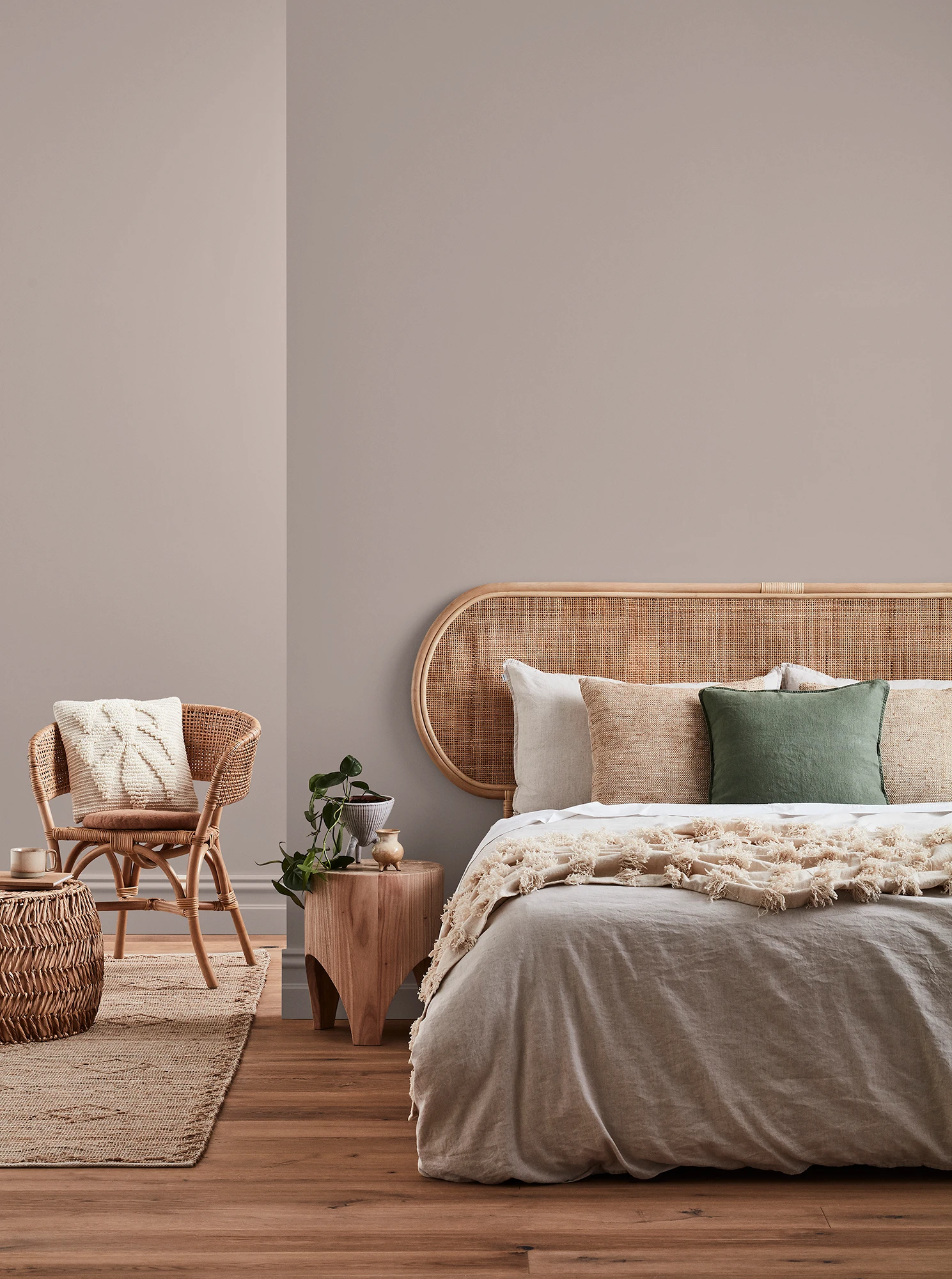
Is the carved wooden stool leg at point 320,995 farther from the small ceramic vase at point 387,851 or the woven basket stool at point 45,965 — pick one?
the woven basket stool at point 45,965

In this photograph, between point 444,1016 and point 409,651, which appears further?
point 409,651

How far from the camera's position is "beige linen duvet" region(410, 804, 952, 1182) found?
6.28ft


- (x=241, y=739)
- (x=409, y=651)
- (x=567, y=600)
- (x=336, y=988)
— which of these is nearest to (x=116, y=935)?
(x=241, y=739)

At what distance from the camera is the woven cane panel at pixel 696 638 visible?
11.3ft

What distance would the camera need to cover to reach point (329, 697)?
342 centimetres

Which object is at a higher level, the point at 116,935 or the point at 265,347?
the point at 265,347

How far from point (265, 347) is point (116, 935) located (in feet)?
7.53

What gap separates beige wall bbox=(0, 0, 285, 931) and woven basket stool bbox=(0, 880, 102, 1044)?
150 cm

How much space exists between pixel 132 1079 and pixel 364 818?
34.3 inches

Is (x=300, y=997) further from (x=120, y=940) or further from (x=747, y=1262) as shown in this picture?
(x=747, y=1262)

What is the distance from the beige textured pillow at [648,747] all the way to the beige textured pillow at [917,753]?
1.18 feet

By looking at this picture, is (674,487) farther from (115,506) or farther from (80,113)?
(80,113)

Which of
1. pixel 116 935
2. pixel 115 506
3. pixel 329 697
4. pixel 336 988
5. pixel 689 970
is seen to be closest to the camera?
pixel 689 970

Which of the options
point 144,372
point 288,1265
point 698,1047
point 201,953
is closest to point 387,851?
point 201,953
